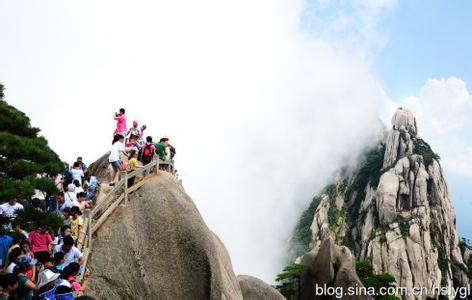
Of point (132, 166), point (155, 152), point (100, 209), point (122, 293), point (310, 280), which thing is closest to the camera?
point (122, 293)

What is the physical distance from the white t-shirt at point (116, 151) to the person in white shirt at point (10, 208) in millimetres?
7155

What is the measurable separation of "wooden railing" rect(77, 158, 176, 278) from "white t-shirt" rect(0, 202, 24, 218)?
277 cm

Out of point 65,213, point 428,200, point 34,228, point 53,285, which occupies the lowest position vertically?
point 53,285

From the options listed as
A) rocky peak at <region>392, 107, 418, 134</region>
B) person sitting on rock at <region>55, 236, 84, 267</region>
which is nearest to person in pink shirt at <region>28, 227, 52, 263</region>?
person sitting on rock at <region>55, 236, 84, 267</region>

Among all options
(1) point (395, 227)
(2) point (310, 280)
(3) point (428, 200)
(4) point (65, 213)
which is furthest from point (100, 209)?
(3) point (428, 200)

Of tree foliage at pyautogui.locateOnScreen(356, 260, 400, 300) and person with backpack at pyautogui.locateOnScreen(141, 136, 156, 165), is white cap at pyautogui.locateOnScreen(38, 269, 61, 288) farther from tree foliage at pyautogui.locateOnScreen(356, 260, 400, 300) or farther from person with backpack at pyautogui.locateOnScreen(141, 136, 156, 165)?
tree foliage at pyautogui.locateOnScreen(356, 260, 400, 300)

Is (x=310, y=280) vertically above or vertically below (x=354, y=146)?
below

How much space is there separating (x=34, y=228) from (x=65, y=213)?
210 centimetres

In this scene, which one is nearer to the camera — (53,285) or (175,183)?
(53,285)

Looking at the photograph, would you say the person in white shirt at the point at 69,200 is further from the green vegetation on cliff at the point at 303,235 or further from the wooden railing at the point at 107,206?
the green vegetation on cliff at the point at 303,235

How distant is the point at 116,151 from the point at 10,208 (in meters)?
7.52

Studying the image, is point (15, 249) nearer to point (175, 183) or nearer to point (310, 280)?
point (175, 183)

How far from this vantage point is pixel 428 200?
101312mm

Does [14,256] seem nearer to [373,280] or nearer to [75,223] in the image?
[75,223]
